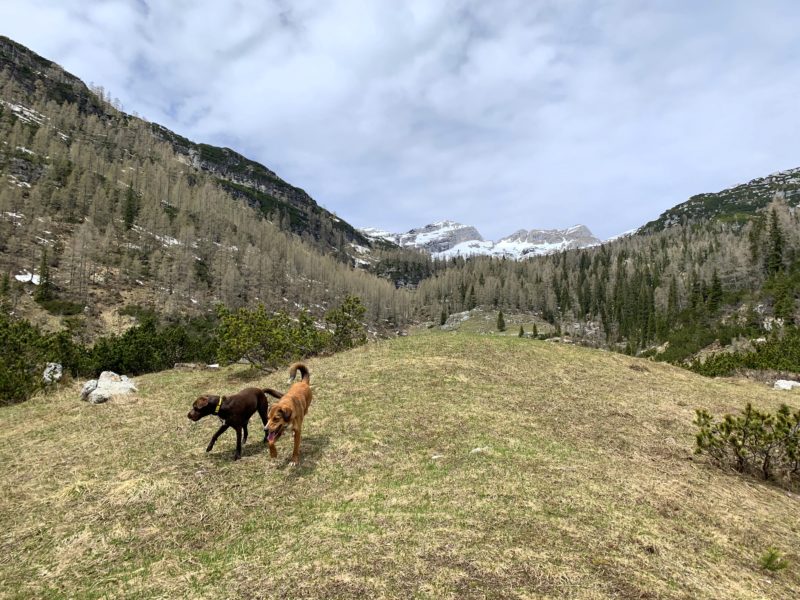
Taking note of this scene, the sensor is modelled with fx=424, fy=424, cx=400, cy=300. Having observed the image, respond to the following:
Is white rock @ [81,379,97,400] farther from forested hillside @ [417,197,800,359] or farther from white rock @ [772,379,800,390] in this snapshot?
forested hillside @ [417,197,800,359]

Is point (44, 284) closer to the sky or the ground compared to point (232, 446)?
closer to the sky

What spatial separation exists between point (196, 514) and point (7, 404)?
1933cm

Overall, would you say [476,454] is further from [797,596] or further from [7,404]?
[7,404]

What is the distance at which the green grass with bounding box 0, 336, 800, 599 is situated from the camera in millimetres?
7965

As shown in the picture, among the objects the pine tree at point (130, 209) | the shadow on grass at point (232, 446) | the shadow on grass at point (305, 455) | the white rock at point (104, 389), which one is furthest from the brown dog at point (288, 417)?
the pine tree at point (130, 209)

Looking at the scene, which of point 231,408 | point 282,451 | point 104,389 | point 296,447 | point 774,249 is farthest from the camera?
point 774,249

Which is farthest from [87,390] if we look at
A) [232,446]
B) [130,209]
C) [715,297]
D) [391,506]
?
[130,209]

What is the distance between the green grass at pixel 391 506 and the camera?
314 inches

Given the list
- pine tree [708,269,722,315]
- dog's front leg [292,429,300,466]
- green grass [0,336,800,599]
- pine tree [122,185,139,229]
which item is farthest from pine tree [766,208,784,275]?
pine tree [122,185,139,229]

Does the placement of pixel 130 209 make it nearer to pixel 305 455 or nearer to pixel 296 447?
pixel 305 455

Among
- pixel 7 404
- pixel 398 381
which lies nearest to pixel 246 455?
pixel 398 381

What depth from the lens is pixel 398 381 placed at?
2286 centimetres

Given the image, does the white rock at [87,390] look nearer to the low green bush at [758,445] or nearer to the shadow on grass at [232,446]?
the shadow on grass at [232,446]

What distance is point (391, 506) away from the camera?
10.9 metres
